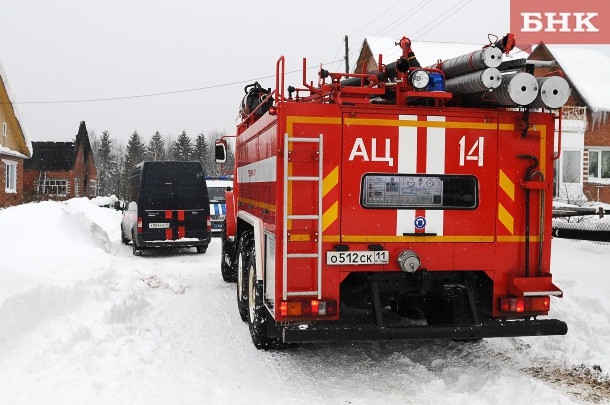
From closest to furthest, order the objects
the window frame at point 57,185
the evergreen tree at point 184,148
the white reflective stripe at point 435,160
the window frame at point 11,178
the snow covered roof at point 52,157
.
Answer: the white reflective stripe at point 435,160 < the window frame at point 11,178 < the window frame at point 57,185 < the snow covered roof at point 52,157 < the evergreen tree at point 184,148

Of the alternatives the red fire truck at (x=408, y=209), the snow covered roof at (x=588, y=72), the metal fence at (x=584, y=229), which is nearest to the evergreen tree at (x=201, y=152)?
the snow covered roof at (x=588, y=72)

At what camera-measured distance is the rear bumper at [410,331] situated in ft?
17.0

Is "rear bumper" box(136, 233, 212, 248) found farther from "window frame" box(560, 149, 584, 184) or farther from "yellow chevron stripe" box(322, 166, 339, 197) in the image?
"window frame" box(560, 149, 584, 184)

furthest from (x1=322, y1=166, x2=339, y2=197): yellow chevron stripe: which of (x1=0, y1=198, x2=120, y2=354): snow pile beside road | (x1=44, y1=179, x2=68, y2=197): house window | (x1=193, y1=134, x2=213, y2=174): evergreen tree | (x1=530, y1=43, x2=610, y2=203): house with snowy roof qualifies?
(x1=193, y1=134, x2=213, y2=174): evergreen tree

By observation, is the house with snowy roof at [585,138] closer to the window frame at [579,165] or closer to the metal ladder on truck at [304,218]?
the window frame at [579,165]

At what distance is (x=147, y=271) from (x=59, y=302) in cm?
438

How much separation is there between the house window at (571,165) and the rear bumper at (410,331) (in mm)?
26277

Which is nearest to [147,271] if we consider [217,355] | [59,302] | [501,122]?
[59,302]

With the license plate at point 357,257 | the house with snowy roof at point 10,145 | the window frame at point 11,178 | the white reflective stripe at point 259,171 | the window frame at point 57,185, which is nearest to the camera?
the license plate at point 357,257

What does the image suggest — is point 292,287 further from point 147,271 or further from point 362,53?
point 362,53

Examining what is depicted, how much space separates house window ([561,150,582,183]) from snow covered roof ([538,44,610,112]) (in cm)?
237

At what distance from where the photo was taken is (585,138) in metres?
30.4

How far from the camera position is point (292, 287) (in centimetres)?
532

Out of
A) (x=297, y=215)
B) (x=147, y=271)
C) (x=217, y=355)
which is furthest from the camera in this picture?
(x=147, y=271)
